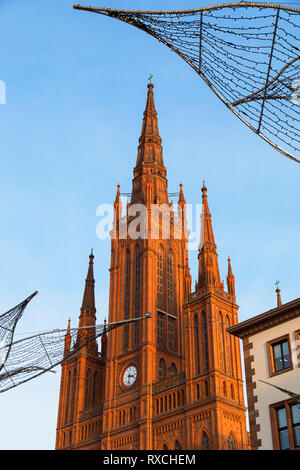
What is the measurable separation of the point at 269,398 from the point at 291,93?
63.3 feet

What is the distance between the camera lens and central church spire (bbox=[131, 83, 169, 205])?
79.5 metres

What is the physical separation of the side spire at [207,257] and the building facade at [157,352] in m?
0.11

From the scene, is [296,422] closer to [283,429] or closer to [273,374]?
[283,429]

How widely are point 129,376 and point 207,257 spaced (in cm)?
1519

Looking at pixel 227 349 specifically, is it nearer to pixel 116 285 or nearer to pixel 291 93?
pixel 116 285

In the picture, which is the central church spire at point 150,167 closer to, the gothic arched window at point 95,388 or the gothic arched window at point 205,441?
the gothic arched window at point 95,388

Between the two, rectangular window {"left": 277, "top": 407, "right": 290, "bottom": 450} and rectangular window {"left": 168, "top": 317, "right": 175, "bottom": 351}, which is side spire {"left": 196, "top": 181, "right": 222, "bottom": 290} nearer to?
rectangular window {"left": 168, "top": 317, "right": 175, "bottom": 351}

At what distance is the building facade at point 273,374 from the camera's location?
26688mm

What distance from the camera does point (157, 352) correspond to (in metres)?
66.6

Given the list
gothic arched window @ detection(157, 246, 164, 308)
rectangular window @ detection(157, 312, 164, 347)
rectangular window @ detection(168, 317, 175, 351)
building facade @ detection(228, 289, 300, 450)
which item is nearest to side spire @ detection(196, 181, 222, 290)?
rectangular window @ detection(157, 312, 164, 347)

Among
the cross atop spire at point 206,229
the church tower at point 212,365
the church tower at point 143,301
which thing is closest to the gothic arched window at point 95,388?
the church tower at point 143,301
